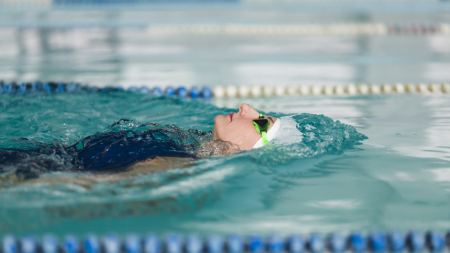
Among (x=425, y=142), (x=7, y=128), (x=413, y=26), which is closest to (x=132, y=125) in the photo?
(x=7, y=128)

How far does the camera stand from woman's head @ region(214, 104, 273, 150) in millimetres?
3299

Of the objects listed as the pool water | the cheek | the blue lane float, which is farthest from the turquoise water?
the blue lane float

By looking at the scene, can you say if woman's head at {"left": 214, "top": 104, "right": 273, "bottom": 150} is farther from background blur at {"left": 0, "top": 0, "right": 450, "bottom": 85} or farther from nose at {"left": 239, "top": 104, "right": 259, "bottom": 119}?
background blur at {"left": 0, "top": 0, "right": 450, "bottom": 85}

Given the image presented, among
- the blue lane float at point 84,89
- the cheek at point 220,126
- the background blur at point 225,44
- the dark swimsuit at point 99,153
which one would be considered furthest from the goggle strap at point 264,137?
the background blur at point 225,44

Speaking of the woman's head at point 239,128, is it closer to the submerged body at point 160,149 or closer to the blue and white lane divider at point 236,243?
the submerged body at point 160,149

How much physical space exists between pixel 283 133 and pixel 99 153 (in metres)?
0.77

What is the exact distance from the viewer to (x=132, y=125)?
13.5 ft

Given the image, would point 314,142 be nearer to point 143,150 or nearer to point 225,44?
point 143,150

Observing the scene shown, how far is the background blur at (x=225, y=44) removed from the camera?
20.5 feet

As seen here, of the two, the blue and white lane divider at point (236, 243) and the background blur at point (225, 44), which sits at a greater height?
the background blur at point (225, 44)

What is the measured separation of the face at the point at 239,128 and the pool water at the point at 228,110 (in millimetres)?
65

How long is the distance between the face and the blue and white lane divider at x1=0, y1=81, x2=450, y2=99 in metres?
2.03

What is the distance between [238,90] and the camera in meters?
5.50

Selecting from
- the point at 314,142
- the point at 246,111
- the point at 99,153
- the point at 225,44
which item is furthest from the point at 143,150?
the point at 225,44
